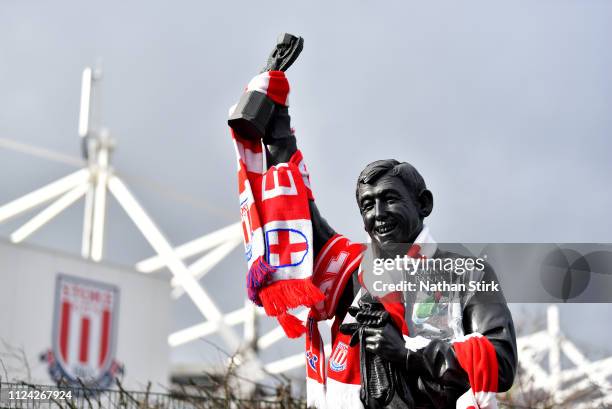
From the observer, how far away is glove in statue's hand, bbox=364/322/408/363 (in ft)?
13.4

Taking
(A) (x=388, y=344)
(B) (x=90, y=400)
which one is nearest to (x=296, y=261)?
(A) (x=388, y=344)

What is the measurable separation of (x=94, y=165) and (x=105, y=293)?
17.7 feet

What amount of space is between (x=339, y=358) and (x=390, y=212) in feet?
2.05

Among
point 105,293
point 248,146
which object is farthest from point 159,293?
point 248,146

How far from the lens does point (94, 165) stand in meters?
26.6

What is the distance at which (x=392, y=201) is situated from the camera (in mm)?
4508

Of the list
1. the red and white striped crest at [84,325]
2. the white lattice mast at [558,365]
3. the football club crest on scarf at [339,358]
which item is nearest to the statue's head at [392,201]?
the football club crest on scarf at [339,358]

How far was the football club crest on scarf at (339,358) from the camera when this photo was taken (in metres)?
4.45

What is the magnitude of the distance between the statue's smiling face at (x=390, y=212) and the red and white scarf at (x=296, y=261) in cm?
7

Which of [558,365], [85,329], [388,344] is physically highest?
[85,329]

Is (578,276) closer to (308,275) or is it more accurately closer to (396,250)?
(396,250)

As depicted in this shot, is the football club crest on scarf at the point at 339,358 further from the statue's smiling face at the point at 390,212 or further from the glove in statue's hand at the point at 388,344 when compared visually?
the statue's smiling face at the point at 390,212

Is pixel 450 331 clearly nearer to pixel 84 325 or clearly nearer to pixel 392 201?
pixel 392 201

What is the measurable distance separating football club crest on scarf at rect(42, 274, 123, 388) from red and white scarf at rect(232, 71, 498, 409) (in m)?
15.1
